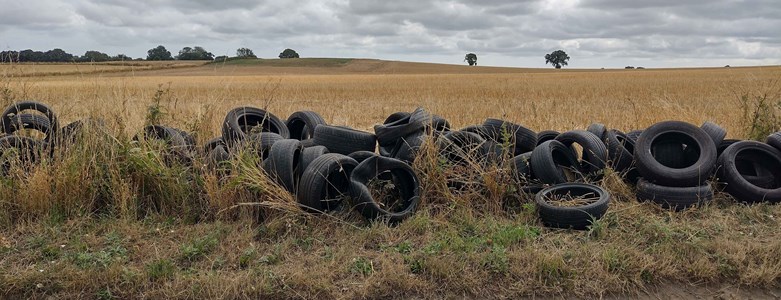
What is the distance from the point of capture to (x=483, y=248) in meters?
4.31

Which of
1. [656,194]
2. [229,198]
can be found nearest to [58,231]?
[229,198]

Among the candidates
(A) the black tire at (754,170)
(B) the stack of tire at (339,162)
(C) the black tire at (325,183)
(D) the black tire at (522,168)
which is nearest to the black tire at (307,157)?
(B) the stack of tire at (339,162)

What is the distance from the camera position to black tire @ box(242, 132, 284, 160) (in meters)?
5.54

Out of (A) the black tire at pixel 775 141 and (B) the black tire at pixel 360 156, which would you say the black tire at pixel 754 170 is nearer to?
(A) the black tire at pixel 775 141

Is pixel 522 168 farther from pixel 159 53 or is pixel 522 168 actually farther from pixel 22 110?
pixel 159 53

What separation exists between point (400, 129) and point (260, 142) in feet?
5.11

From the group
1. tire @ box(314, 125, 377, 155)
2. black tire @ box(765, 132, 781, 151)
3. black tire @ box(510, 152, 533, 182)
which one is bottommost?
black tire @ box(510, 152, 533, 182)

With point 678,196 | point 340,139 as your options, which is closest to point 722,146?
point 678,196

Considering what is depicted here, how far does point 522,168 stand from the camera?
Result: 5781 mm

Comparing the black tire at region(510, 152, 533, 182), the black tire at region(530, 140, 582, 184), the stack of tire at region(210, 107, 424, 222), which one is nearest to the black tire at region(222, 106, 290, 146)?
the stack of tire at region(210, 107, 424, 222)

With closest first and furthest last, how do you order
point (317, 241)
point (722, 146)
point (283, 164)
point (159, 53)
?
point (317, 241) → point (283, 164) → point (722, 146) → point (159, 53)

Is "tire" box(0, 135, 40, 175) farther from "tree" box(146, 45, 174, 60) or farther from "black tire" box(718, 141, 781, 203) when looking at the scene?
"tree" box(146, 45, 174, 60)

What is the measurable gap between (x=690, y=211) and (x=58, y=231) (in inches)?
230

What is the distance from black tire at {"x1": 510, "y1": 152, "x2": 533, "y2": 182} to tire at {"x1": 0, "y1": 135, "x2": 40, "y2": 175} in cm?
484
